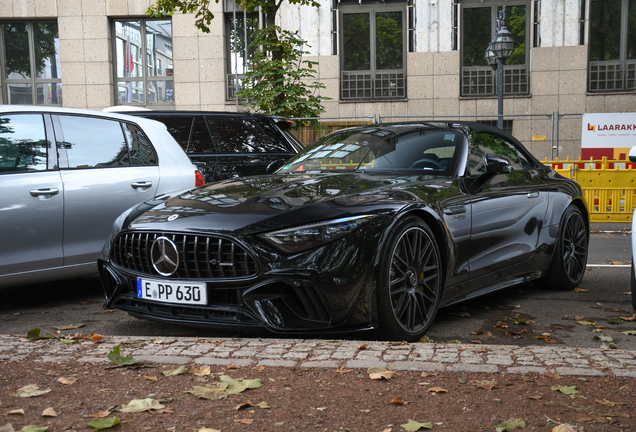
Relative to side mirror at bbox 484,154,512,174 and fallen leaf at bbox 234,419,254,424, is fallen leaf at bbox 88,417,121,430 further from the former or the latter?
side mirror at bbox 484,154,512,174

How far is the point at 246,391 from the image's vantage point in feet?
9.71

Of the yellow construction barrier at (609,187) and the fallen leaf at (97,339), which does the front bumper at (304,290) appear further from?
the yellow construction barrier at (609,187)

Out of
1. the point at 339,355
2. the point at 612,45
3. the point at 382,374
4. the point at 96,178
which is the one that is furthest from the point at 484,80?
the point at 382,374

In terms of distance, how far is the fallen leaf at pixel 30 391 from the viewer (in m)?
2.95

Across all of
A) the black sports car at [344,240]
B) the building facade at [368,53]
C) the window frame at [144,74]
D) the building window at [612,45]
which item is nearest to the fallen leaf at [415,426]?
the black sports car at [344,240]

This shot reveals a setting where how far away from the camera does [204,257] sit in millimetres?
3912

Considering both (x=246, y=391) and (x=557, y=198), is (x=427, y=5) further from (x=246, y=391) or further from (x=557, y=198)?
(x=246, y=391)

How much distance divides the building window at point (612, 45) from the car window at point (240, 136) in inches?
574

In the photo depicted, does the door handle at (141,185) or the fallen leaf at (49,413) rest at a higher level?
the door handle at (141,185)

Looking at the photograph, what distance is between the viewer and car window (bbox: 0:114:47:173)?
5.11 metres

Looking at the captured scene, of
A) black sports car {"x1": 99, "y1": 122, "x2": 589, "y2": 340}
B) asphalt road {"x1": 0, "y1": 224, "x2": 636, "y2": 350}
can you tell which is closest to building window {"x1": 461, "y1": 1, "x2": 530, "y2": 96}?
asphalt road {"x1": 0, "y1": 224, "x2": 636, "y2": 350}

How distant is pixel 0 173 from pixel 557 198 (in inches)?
175

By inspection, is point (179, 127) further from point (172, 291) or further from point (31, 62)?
point (31, 62)

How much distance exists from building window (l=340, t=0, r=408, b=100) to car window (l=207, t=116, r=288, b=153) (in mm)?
12522
